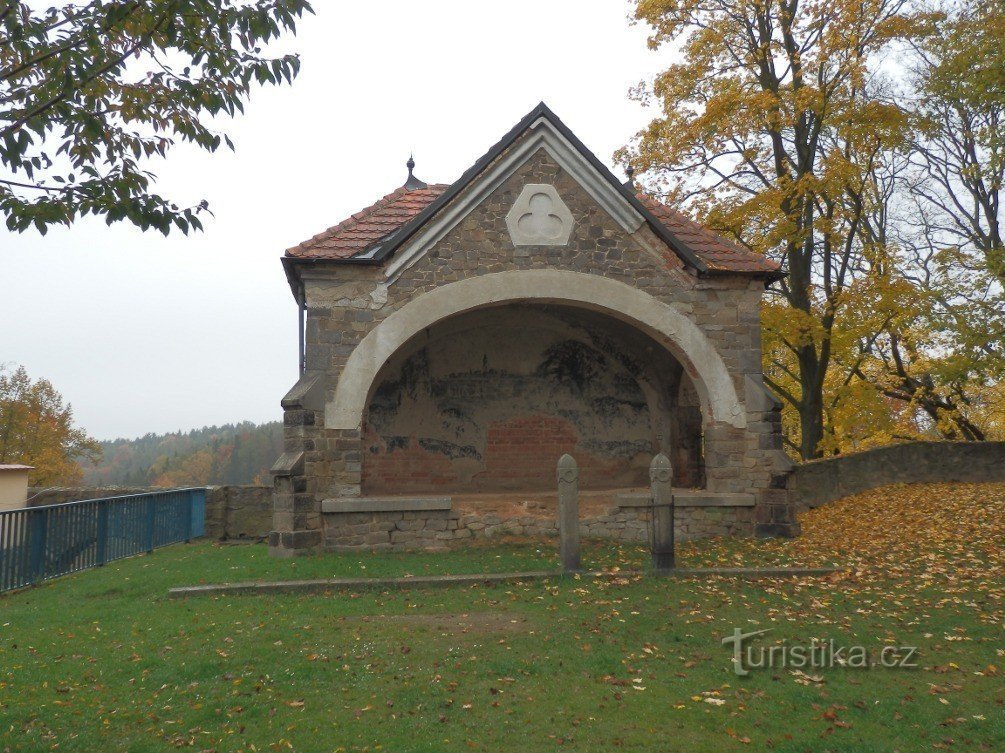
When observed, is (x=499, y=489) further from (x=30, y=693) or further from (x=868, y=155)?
(x=868, y=155)

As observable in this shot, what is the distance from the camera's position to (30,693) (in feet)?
16.3

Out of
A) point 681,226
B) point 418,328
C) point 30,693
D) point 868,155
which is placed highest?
point 868,155

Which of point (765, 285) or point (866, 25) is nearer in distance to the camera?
point (765, 285)

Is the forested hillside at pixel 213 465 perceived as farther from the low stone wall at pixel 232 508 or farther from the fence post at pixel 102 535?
the fence post at pixel 102 535

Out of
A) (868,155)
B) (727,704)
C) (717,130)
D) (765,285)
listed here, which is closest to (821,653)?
(727,704)

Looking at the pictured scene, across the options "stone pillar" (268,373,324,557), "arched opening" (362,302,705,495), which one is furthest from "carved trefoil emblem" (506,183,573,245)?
"stone pillar" (268,373,324,557)

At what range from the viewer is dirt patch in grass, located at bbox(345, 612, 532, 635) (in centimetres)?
635

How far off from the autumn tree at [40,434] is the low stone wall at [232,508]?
2337 centimetres

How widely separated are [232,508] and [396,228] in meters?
5.78

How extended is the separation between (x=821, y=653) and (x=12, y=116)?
6.11 metres

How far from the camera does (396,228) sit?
11266mm

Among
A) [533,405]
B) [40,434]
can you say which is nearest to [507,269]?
[533,405]

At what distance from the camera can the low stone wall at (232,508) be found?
13.0 meters

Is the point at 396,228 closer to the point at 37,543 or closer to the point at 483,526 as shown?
the point at 483,526
